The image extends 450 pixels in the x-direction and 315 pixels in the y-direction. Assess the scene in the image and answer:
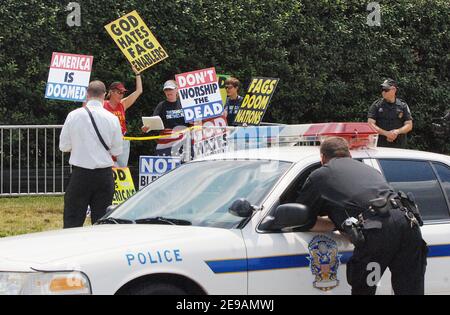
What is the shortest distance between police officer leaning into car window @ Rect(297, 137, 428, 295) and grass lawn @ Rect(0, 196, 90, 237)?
20.1 feet

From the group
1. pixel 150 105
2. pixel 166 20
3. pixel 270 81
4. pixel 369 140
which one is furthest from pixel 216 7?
pixel 369 140

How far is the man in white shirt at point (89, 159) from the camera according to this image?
962 centimetres

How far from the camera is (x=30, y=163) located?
15094mm

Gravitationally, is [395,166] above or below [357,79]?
above

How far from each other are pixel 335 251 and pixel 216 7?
1051 cm

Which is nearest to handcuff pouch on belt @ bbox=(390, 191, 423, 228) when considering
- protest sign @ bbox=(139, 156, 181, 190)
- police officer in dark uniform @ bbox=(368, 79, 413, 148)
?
protest sign @ bbox=(139, 156, 181, 190)

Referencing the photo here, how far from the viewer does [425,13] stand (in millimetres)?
18781

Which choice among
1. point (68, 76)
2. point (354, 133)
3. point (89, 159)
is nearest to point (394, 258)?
point (354, 133)

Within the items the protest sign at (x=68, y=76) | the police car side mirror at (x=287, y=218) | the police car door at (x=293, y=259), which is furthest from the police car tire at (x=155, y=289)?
the protest sign at (x=68, y=76)

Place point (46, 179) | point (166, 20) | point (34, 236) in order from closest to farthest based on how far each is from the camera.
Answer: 1. point (34, 236)
2. point (46, 179)
3. point (166, 20)

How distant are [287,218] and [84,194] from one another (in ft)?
12.6

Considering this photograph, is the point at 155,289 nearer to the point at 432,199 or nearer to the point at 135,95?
the point at 432,199

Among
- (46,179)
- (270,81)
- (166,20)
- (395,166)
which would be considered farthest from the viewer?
(166,20)

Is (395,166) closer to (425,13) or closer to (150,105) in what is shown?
(150,105)
